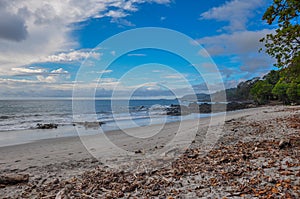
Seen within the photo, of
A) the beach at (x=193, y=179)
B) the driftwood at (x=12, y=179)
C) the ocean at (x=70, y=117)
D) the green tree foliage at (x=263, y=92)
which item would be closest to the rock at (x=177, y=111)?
the ocean at (x=70, y=117)

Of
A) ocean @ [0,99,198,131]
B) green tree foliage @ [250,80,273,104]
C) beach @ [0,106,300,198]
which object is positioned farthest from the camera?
green tree foliage @ [250,80,273,104]

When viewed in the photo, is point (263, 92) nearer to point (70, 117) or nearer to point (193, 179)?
point (70, 117)

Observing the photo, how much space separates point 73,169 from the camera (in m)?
7.03

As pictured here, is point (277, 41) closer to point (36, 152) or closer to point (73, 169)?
point (73, 169)

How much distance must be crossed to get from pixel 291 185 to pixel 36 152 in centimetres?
1053

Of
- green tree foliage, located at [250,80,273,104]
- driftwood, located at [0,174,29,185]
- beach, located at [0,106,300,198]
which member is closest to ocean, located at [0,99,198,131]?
driftwood, located at [0,174,29,185]

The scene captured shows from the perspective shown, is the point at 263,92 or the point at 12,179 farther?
the point at 263,92

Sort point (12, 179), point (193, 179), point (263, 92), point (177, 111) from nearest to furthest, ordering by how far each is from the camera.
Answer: point (193, 179) < point (12, 179) < point (177, 111) < point (263, 92)

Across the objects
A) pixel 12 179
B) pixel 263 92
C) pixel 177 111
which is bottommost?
pixel 12 179

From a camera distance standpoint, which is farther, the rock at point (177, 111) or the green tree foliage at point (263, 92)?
the green tree foliage at point (263, 92)

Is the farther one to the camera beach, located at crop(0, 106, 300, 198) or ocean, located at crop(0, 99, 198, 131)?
ocean, located at crop(0, 99, 198, 131)

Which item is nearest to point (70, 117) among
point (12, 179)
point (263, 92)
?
point (12, 179)

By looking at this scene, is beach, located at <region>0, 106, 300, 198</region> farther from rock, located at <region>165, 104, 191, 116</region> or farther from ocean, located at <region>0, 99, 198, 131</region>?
rock, located at <region>165, 104, 191, 116</region>

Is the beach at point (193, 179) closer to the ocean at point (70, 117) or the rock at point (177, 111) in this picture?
the ocean at point (70, 117)
